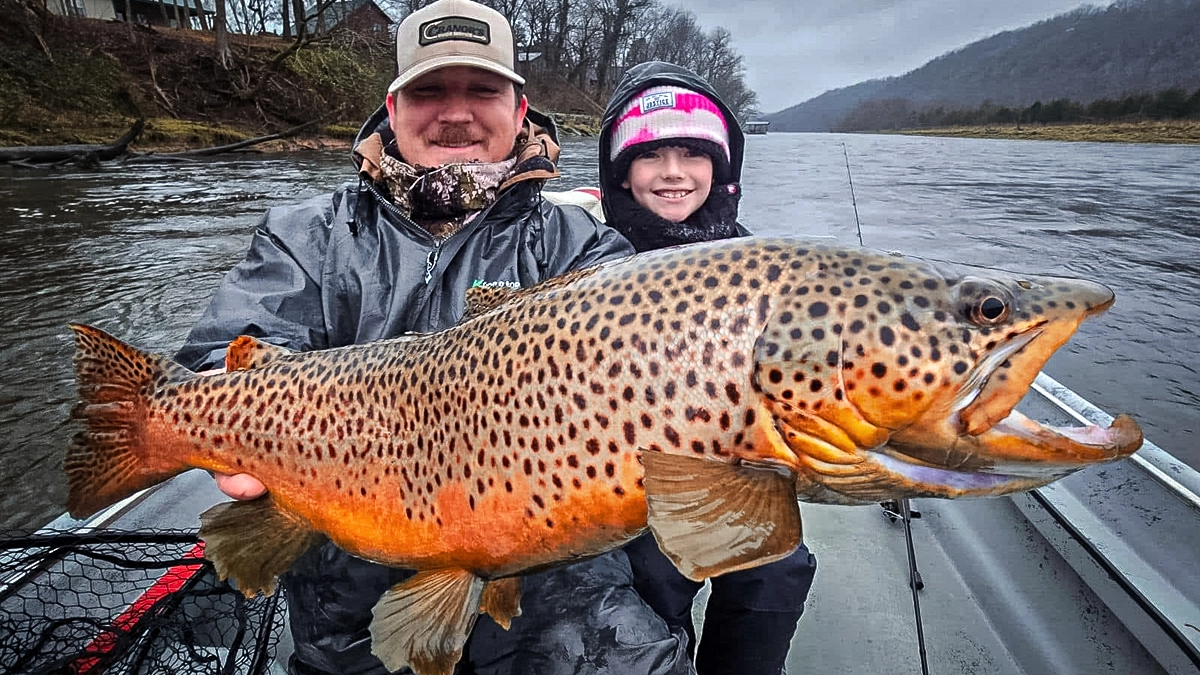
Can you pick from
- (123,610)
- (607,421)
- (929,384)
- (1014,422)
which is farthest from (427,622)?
(123,610)

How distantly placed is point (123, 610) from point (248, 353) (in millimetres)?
1371

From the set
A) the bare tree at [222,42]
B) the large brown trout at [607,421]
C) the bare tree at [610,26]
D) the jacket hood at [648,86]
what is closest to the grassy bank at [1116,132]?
the bare tree at [610,26]

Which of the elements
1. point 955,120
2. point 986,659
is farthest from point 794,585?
point 955,120

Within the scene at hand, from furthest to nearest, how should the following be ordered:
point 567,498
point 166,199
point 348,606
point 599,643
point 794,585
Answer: point 166,199 < point 794,585 < point 348,606 < point 599,643 < point 567,498

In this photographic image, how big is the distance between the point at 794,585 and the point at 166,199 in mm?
16273

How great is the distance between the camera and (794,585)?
2.51m

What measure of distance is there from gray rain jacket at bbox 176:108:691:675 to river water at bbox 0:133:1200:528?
75.5 inches

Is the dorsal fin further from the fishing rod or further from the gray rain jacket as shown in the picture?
the fishing rod

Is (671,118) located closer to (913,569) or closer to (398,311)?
(398,311)

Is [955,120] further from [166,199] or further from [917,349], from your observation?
[917,349]

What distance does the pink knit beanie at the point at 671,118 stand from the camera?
3471 mm

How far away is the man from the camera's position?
2.14 metres

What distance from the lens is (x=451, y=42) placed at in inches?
99.4

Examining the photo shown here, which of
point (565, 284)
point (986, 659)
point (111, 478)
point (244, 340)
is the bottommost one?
point (986, 659)
